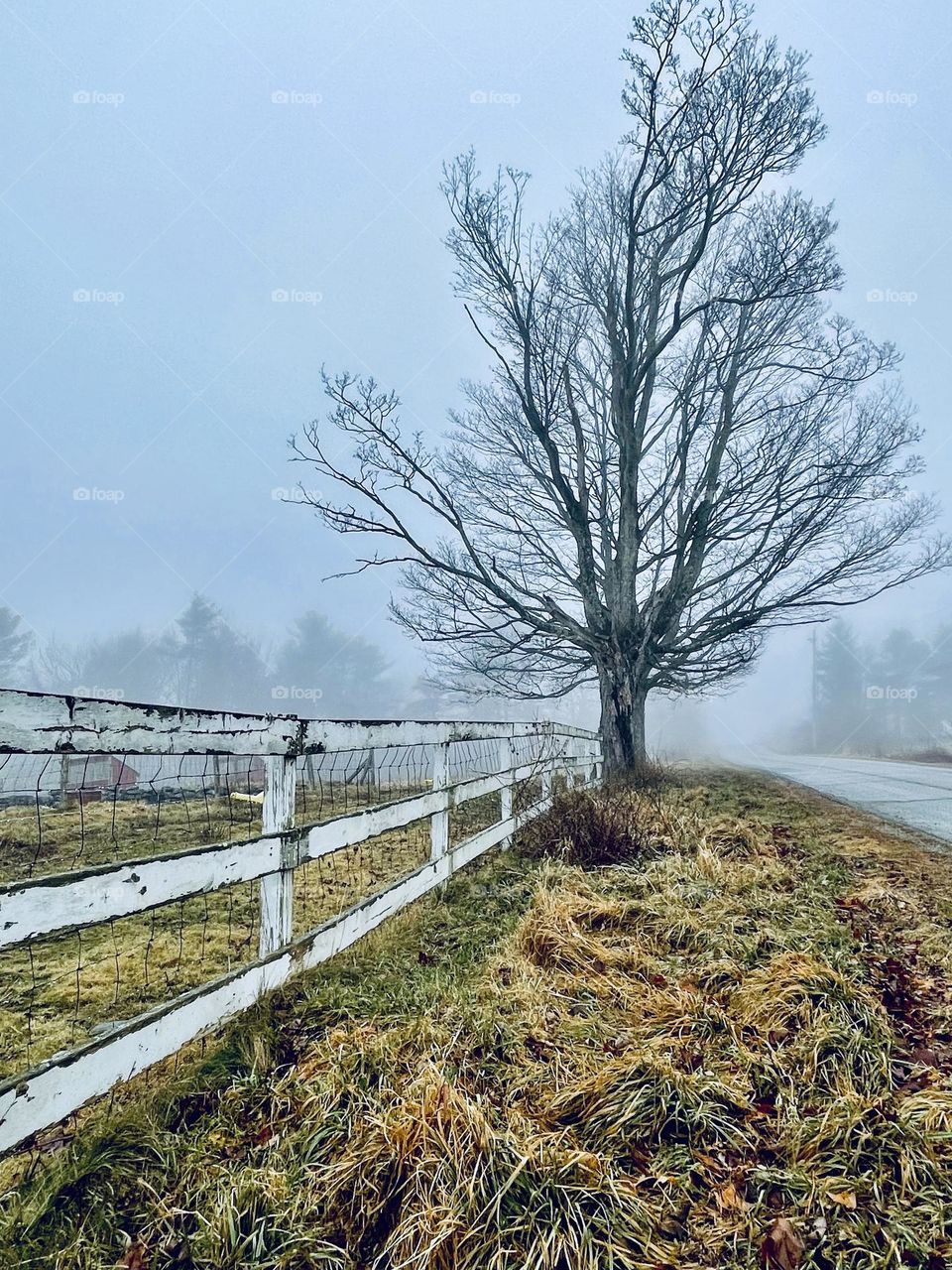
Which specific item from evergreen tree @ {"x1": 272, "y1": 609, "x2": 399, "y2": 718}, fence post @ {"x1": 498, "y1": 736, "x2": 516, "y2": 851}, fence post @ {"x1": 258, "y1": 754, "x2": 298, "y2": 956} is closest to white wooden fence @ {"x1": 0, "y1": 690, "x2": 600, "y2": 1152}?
fence post @ {"x1": 258, "y1": 754, "x2": 298, "y2": 956}

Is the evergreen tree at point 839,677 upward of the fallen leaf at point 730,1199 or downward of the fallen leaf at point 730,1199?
upward

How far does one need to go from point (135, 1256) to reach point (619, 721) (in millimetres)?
10301

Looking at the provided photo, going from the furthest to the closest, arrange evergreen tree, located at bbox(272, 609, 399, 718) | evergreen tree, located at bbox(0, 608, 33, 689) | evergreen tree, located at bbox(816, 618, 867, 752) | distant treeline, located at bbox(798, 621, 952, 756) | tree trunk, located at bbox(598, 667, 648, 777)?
evergreen tree, located at bbox(272, 609, 399, 718), evergreen tree, located at bbox(816, 618, 867, 752), distant treeline, located at bbox(798, 621, 952, 756), evergreen tree, located at bbox(0, 608, 33, 689), tree trunk, located at bbox(598, 667, 648, 777)

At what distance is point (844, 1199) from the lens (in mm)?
1714

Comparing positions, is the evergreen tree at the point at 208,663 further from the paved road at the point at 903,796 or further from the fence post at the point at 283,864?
the fence post at the point at 283,864

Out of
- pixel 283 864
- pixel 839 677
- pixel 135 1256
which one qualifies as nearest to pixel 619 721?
pixel 283 864

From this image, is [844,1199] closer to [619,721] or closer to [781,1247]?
[781,1247]

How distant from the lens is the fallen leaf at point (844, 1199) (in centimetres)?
169

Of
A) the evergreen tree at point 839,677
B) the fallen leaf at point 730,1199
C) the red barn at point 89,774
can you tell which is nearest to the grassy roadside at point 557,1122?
the fallen leaf at point 730,1199

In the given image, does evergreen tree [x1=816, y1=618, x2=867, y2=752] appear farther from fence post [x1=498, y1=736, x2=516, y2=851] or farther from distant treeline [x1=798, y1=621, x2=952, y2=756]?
fence post [x1=498, y1=736, x2=516, y2=851]

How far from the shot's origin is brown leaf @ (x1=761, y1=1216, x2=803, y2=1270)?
1562 millimetres

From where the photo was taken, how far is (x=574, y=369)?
40.6 ft

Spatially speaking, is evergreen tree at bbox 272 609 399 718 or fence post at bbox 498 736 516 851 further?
evergreen tree at bbox 272 609 399 718

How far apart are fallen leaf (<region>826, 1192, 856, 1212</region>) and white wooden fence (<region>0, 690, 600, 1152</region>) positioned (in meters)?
2.13
